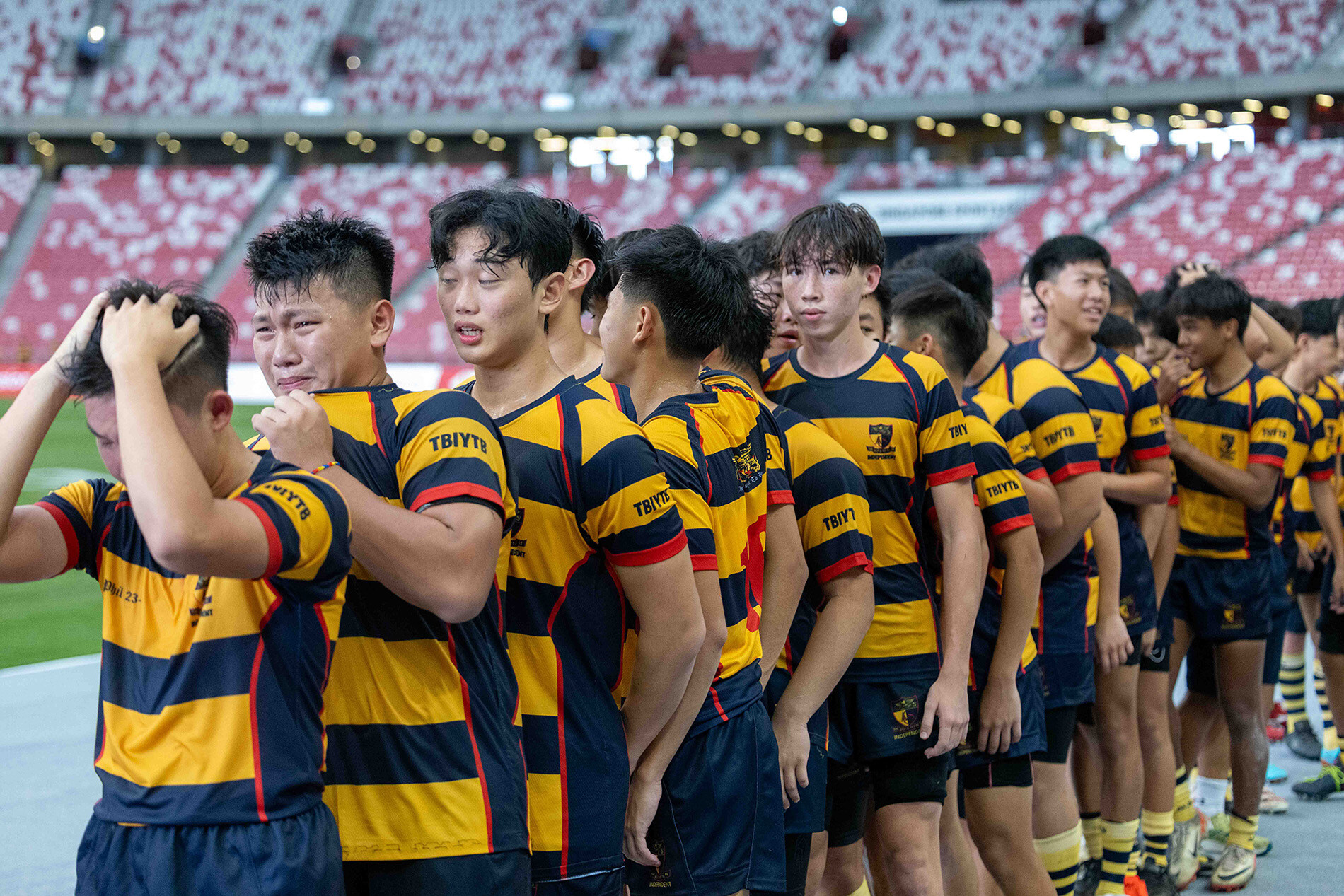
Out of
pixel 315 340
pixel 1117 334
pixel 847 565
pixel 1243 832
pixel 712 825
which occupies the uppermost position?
pixel 1117 334

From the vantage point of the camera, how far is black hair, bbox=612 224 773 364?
2.69 m

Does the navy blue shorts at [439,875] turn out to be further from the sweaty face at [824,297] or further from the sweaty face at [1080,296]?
the sweaty face at [1080,296]

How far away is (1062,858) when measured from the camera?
12.8ft

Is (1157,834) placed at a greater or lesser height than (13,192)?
lesser

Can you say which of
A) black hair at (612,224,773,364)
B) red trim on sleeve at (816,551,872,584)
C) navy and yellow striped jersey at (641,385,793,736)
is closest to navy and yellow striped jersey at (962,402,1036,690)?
red trim on sleeve at (816,551,872,584)

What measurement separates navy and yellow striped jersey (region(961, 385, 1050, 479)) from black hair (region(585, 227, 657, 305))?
52.2 inches

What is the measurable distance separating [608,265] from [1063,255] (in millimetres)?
2483

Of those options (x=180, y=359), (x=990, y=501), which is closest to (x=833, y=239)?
(x=990, y=501)

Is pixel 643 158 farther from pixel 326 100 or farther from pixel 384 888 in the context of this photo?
pixel 384 888

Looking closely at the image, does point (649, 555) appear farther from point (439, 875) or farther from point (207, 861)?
point (207, 861)

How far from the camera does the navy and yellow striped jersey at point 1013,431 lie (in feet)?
12.9

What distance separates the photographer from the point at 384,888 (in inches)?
80.7

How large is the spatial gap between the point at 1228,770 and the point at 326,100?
3745 centimetres

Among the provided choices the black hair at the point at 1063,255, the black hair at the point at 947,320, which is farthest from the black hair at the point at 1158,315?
the black hair at the point at 947,320
